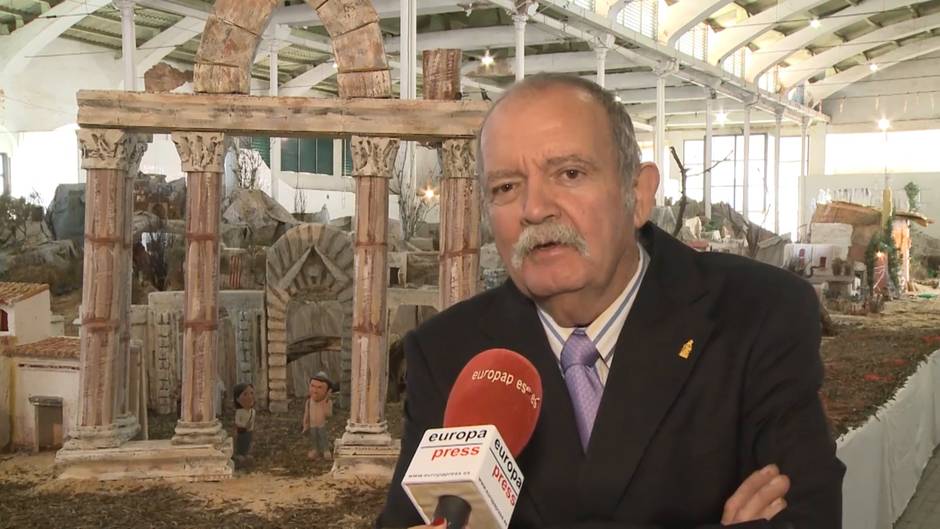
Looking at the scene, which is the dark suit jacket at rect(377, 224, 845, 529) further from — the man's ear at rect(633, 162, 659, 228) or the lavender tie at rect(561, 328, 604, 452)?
the man's ear at rect(633, 162, 659, 228)

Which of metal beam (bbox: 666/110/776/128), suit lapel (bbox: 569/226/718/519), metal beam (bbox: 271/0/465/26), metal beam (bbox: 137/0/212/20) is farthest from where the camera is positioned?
metal beam (bbox: 666/110/776/128)

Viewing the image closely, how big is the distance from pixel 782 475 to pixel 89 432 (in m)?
5.72

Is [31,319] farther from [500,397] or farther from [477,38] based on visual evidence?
[477,38]

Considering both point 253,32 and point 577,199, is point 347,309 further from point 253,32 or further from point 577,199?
point 577,199

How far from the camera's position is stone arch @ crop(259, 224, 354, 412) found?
869 cm

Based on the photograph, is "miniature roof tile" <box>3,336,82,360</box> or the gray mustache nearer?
the gray mustache

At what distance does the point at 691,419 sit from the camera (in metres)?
1.93

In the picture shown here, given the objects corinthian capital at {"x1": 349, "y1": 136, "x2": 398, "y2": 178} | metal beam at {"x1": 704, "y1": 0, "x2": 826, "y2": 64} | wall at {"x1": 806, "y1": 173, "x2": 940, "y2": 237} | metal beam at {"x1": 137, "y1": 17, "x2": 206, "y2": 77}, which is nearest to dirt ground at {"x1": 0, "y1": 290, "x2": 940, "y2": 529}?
corinthian capital at {"x1": 349, "y1": 136, "x2": 398, "y2": 178}

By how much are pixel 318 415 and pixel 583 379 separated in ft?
16.7

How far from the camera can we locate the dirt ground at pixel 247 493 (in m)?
5.52

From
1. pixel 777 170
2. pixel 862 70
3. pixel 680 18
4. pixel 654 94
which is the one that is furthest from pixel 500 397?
pixel 862 70

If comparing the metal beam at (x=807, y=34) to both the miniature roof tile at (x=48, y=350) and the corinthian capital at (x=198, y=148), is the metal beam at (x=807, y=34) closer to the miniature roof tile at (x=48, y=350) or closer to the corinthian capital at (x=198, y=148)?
the corinthian capital at (x=198, y=148)

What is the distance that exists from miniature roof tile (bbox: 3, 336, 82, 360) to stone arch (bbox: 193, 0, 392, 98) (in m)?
2.64

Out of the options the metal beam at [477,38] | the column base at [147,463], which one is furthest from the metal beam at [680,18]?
the column base at [147,463]
